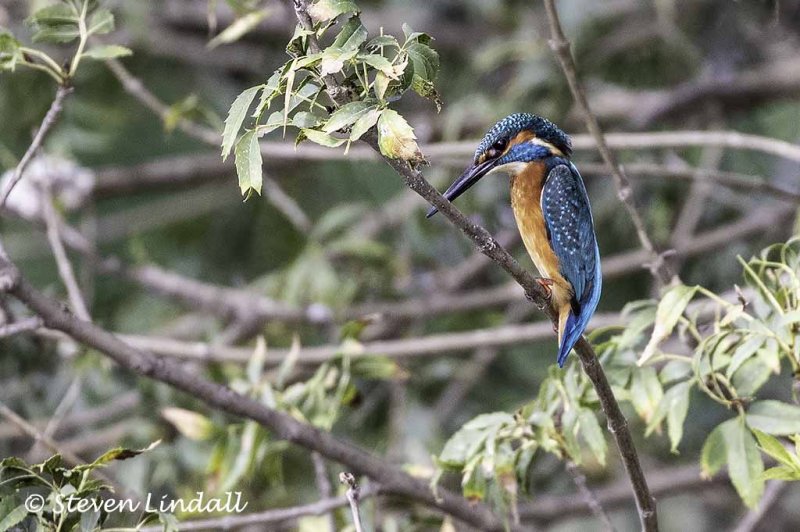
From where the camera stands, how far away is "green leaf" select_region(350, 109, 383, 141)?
1229 mm

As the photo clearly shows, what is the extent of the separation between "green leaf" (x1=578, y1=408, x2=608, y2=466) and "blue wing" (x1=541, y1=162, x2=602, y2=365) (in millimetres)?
204

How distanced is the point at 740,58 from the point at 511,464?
9.38 feet

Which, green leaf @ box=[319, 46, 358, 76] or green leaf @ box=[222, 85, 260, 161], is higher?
green leaf @ box=[319, 46, 358, 76]

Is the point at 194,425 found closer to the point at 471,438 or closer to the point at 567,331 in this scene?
the point at 471,438

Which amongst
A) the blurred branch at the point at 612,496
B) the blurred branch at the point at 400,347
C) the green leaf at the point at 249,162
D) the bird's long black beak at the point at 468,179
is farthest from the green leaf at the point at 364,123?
the blurred branch at the point at 612,496

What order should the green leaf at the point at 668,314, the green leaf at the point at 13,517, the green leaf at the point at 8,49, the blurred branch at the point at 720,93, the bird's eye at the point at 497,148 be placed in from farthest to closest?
the blurred branch at the point at 720,93 < the bird's eye at the point at 497,148 < the green leaf at the point at 8,49 < the green leaf at the point at 668,314 < the green leaf at the point at 13,517

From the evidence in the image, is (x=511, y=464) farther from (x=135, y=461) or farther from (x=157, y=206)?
(x=157, y=206)

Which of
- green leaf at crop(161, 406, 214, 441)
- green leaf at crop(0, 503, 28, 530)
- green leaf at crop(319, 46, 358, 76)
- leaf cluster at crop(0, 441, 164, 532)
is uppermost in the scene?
green leaf at crop(161, 406, 214, 441)

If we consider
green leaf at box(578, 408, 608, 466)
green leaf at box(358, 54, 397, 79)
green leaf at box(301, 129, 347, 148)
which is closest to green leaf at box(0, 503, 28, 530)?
green leaf at box(301, 129, 347, 148)

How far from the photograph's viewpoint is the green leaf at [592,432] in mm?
1771

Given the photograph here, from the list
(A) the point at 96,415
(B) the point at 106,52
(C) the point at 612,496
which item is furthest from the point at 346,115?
(A) the point at 96,415

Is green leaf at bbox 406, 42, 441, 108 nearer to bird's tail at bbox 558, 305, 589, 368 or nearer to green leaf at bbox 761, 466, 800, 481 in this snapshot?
bird's tail at bbox 558, 305, 589, 368

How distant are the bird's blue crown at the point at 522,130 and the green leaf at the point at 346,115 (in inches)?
22.8

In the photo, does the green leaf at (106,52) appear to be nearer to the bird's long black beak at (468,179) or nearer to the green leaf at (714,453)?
→ the bird's long black beak at (468,179)
